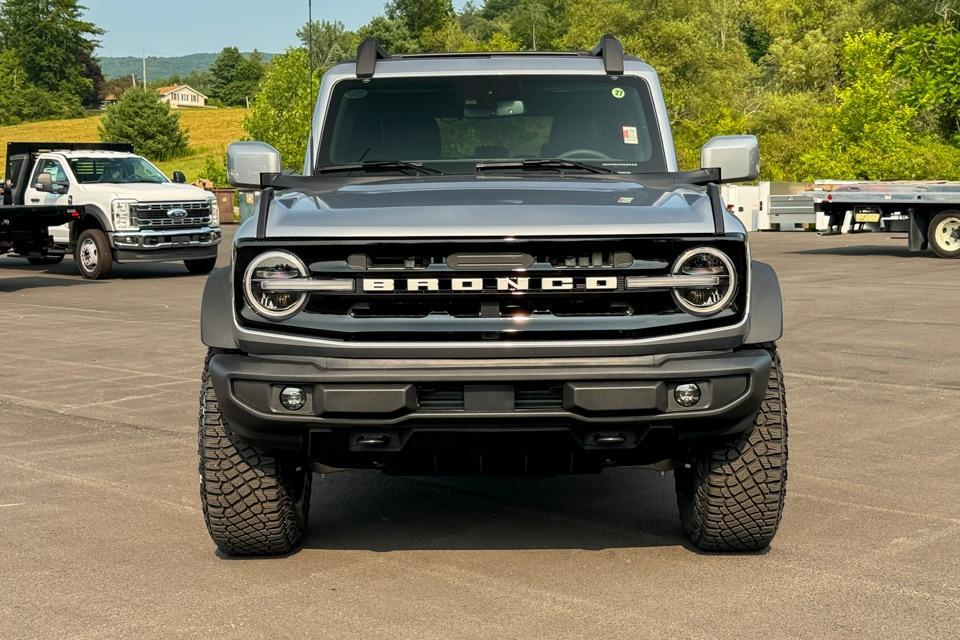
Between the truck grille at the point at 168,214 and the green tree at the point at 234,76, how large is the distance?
444 ft

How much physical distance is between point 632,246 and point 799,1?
76021 mm

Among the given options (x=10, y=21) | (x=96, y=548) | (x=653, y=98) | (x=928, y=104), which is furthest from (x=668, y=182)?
(x=10, y=21)

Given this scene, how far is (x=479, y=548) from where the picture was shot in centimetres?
547

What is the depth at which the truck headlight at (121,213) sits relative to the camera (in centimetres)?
2209

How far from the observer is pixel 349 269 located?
15.5ft

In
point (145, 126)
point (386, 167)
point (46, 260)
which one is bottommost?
point (46, 260)

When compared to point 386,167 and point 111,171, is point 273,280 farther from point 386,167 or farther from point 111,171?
point 111,171

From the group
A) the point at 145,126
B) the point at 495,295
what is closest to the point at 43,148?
the point at 495,295

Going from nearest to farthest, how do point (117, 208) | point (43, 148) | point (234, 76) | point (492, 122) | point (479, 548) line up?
point (479, 548) → point (492, 122) → point (117, 208) → point (43, 148) → point (234, 76)

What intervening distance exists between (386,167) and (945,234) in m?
21.0

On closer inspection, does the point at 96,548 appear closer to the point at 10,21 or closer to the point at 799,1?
the point at 799,1

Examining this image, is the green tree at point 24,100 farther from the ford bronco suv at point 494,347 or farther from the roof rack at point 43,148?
the ford bronco suv at point 494,347

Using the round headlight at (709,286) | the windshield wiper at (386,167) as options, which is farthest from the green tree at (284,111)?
the round headlight at (709,286)

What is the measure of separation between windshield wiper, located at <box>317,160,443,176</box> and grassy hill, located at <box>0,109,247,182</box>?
294 feet
